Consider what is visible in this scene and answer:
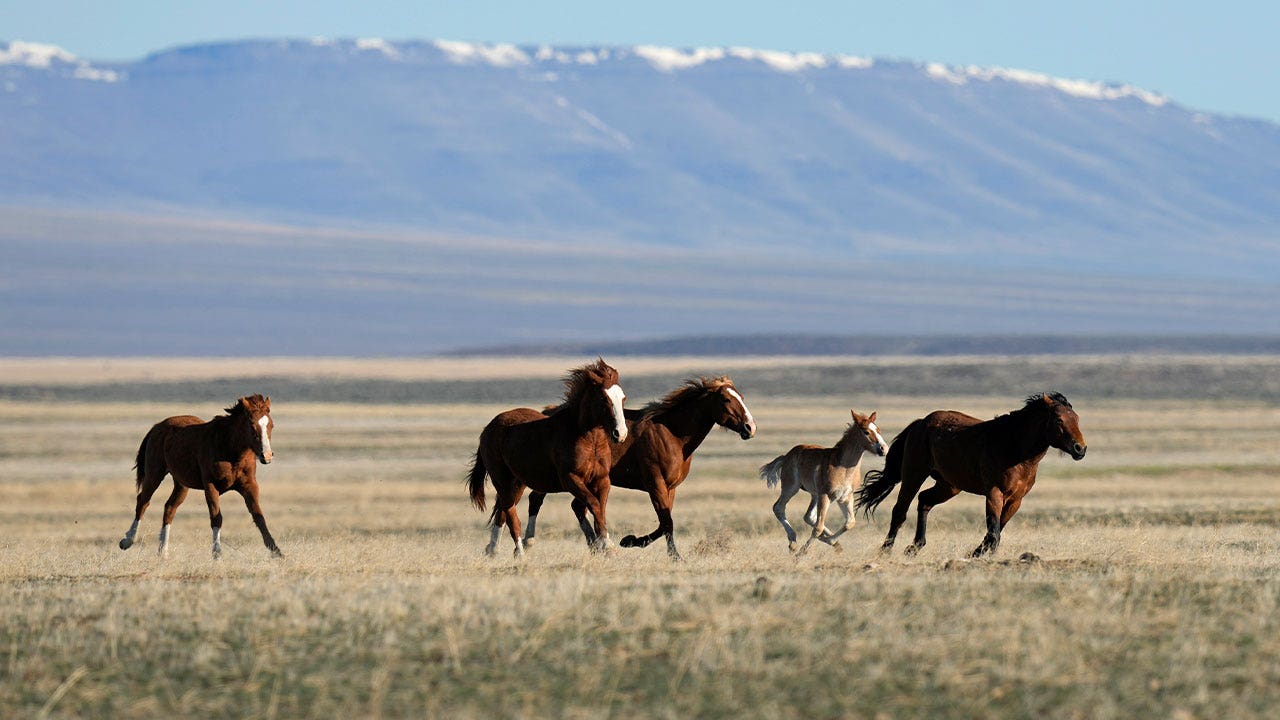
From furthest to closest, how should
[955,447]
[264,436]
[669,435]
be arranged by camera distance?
1. [264,436]
2. [669,435]
3. [955,447]

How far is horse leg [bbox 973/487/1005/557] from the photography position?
56.6ft

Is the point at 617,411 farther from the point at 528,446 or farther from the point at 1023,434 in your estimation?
the point at 1023,434

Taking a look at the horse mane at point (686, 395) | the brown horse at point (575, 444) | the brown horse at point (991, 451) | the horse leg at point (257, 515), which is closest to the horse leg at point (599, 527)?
the brown horse at point (575, 444)

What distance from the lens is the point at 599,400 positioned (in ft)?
58.3

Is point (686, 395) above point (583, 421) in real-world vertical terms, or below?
above

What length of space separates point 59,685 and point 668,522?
773 cm

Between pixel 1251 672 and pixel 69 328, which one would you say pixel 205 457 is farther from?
pixel 69 328

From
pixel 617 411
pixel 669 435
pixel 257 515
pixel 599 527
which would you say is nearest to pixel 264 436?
pixel 257 515

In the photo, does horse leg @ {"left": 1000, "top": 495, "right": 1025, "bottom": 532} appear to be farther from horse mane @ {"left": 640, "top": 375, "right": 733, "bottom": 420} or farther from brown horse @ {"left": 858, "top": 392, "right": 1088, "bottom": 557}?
horse mane @ {"left": 640, "top": 375, "right": 733, "bottom": 420}

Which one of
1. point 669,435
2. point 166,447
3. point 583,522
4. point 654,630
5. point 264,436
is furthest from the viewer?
point 166,447

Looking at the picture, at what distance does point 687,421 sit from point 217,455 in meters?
4.62

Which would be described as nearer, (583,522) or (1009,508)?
(1009,508)

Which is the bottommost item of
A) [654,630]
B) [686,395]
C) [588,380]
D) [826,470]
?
[654,630]

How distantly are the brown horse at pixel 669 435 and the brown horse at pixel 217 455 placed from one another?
3174 mm
